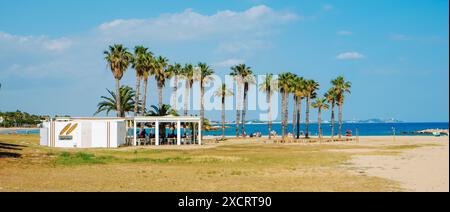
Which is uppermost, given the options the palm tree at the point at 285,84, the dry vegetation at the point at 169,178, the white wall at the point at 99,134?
the palm tree at the point at 285,84

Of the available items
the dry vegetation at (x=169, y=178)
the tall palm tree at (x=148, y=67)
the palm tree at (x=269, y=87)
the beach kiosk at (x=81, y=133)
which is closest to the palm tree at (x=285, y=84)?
the palm tree at (x=269, y=87)

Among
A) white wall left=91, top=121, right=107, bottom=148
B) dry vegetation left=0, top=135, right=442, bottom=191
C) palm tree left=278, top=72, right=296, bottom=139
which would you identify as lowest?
dry vegetation left=0, top=135, right=442, bottom=191

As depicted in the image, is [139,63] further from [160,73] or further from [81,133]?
[81,133]

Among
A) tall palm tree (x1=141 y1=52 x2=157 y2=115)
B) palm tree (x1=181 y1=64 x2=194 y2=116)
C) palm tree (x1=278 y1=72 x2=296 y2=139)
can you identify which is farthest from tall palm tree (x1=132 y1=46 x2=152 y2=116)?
palm tree (x1=278 y1=72 x2=296 y2=139)

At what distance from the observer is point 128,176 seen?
25.0 m

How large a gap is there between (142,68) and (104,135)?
21657 mm

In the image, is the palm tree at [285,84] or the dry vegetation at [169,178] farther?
the palm tree at [285,84]

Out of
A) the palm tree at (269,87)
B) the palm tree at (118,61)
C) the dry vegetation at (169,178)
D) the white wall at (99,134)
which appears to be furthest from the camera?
the palm tree at (269,87)

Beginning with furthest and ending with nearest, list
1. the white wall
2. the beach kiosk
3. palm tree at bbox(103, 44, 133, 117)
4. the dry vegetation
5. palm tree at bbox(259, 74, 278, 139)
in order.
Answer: palm tree at bbox(259, 74, 278, 139), palm tree at bbox(103, 44, 133, 117), the white wall, the beach kiosk, the dry vegetation

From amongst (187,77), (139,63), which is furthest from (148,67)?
(187,77)

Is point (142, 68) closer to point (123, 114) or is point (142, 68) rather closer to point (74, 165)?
point (123, 114)

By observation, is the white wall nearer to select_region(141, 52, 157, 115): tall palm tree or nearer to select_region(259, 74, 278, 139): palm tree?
select_region(141, 52, 157, 115): tall palm tree

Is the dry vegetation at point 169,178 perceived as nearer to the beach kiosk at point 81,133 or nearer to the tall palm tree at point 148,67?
the beach kiosk at point 81,133

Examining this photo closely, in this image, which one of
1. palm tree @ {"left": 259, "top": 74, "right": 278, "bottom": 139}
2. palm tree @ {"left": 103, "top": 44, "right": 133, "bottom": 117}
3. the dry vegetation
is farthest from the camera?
palm tree @ {"left": 259, "top": 74, "right": 278, "bottom": 139}
